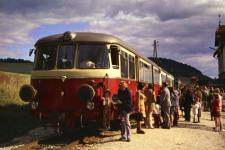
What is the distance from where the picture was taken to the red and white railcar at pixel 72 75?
7289mm

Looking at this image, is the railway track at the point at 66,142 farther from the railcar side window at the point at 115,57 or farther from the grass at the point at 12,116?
the railcar side window at the point at 115,57

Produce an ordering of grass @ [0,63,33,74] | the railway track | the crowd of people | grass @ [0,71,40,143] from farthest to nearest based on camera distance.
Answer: grass @ [0,63,33,74] < grass @ [0,71,40,143] < the crowd of people < the railway track

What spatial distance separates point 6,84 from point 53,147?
38.3ft

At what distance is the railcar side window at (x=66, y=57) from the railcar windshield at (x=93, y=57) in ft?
0.83

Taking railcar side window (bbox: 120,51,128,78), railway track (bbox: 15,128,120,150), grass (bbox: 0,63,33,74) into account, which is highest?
grass (bbox: 0,63,33,74)

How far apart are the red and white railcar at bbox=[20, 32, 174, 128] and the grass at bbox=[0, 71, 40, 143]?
2517 millimetres

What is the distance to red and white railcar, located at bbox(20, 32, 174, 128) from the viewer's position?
7.29 metres

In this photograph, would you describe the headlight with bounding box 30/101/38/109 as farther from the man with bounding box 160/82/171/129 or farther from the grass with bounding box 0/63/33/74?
the grass with bounding box 0/63/33/74

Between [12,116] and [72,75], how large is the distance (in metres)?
5.96

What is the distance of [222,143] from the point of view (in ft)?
24.7

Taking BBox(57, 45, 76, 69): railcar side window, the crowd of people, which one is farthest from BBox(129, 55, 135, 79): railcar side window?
BBox(57, 45, 76, 69): railcar side window

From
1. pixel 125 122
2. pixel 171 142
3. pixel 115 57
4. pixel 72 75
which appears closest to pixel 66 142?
pixel 125 122

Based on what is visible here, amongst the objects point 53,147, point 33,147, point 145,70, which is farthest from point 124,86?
point 145,70

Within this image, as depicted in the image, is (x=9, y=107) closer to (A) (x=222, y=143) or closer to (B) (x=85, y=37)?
(B) (x=85, y=37)
